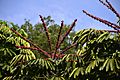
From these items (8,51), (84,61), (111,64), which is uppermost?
(8,51)

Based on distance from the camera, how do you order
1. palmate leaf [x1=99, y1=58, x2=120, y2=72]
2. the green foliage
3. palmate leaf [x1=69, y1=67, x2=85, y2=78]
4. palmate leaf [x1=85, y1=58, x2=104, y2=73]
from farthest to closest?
1. the green foliage
2. palmate leaf [x1=69, y1=67, x2=85, y2=78]
3. palmate leaf [x1=85, y1=58, x2=104, y2=73]
4. palmate leaf [x1=99, y1=58, x2=120, y2=72]

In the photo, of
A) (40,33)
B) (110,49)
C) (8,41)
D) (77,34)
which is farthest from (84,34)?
(40,33)

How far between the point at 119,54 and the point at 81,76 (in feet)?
2.30

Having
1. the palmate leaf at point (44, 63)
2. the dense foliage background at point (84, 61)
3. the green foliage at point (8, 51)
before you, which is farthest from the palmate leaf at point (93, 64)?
the green foliage at point (8, 51)

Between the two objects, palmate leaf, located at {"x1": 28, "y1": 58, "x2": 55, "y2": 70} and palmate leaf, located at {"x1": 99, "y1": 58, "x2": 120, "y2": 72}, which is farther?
palmate leaf, located at {"x1": 28, "y1": 58, "x2": 55, "y2": 70}

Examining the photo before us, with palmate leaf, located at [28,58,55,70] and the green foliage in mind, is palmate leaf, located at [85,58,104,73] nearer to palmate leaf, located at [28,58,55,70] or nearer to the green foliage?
palmate leaf, located at [28,58,55,70]

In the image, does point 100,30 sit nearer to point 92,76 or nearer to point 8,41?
point 92,76

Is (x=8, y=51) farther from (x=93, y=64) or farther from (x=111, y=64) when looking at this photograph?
(x=111, y=64)

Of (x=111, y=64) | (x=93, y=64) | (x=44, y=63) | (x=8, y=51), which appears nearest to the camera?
(x=111, y=64)

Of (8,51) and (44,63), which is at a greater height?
(8,51)

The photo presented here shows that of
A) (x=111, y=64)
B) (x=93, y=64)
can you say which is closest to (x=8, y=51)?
(x=93, y=64)

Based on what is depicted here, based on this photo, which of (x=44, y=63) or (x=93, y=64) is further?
(x=44, y=63)

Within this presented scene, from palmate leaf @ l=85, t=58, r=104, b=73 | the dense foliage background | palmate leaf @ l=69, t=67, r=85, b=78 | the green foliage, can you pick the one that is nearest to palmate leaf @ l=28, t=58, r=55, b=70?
the dense foliage background

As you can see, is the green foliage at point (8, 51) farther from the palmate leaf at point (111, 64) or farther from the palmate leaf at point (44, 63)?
the palmate leaf at point (111, 64)
